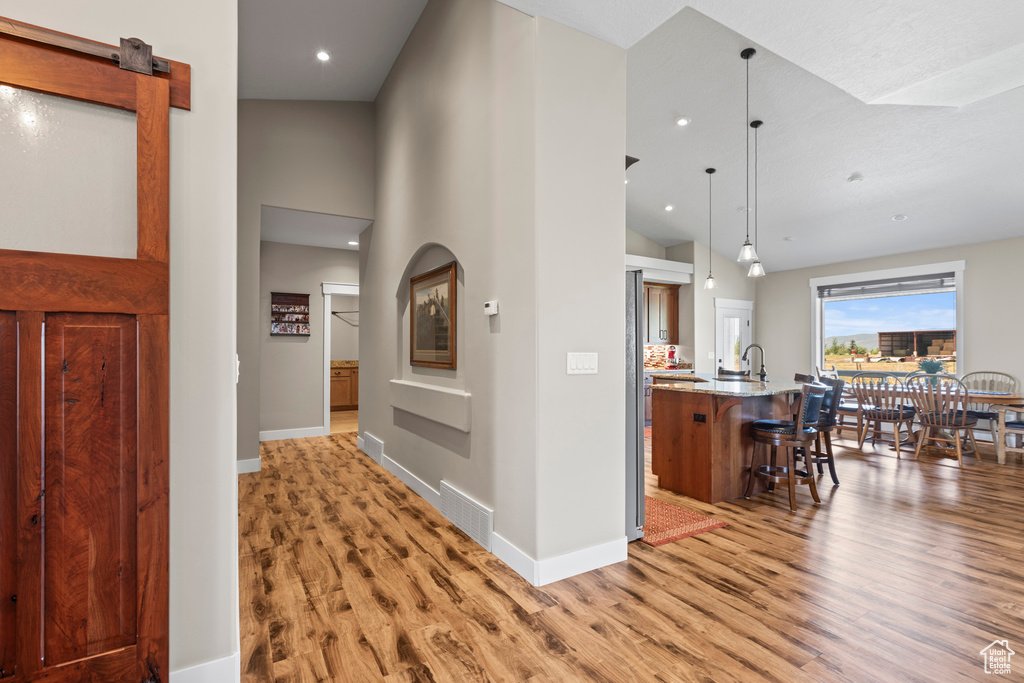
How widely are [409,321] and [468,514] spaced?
1.92 m

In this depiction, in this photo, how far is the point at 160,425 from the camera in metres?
1.55

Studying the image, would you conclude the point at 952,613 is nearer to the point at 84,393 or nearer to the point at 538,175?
the point at 538,175

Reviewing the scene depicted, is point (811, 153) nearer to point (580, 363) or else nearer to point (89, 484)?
point (580, 363)

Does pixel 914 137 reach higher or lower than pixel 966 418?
higher

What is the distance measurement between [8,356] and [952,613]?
146 inches

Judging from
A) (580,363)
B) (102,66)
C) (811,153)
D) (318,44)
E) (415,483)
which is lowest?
(415,483)

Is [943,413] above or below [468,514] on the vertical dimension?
above

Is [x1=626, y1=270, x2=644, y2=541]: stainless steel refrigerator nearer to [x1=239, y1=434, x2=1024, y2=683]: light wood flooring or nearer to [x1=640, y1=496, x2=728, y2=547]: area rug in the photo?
[x1=640, y1=496, x2=728, y2=547]: area rug

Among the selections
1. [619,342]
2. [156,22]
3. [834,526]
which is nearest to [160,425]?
[156,22]

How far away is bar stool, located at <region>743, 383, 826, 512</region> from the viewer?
11.5ft

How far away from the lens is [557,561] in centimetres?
246

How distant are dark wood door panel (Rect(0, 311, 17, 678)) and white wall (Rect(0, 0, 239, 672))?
374 millimetres

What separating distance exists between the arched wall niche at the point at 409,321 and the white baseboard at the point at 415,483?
2.68 ft

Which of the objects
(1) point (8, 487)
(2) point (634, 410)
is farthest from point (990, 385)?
(1) point (8, 487)
